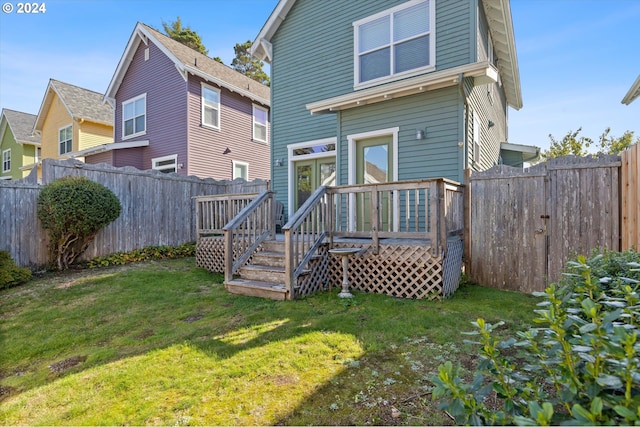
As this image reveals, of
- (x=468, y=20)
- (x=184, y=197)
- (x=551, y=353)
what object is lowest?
(x=551, y=353)

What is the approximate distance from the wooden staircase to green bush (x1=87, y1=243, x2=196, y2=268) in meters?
4.52

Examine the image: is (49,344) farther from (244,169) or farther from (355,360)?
(244,169)

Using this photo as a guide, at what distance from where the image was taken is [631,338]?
1.18 m

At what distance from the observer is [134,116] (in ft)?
49.1

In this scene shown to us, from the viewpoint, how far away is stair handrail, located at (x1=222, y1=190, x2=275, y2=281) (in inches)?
257

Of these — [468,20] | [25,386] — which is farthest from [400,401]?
[468,20]

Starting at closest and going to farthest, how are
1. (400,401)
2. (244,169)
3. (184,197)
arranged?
(400,401), (184,197), (244,169)

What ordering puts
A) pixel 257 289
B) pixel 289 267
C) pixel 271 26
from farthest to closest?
pixel 271 26 < pixel 257 289 < pixel 289 267

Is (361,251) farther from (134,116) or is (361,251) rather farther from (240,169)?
(134,116)

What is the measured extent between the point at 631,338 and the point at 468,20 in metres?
7.48

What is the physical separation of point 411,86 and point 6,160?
30.3 meters

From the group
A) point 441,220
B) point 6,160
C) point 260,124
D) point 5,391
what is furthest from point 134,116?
point 6,160

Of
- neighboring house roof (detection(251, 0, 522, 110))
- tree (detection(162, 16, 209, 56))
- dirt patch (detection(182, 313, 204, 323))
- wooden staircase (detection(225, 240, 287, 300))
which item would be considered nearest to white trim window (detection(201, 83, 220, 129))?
neighboring house roof (detection(251, 0, 522, 110))

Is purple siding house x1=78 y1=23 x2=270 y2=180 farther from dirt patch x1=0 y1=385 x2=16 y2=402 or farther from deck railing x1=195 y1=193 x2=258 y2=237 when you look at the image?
dirt patch x1=0 y1=385 x2=16 y2=402
